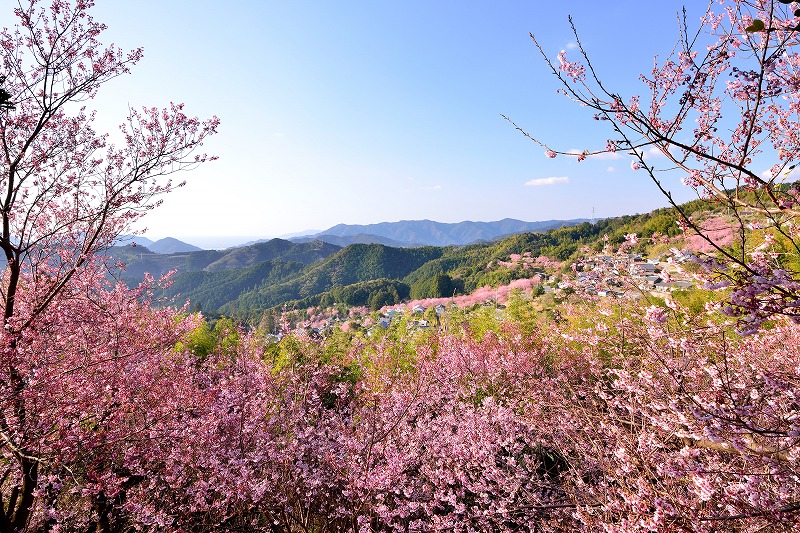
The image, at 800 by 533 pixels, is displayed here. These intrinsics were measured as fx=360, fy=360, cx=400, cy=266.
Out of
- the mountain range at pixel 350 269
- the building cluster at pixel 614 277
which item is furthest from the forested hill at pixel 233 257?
the building cluster at pixel 614 277

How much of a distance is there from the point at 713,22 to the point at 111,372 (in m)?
6.46

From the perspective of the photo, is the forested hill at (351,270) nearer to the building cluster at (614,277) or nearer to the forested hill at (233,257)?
the forested hill at (233,257)

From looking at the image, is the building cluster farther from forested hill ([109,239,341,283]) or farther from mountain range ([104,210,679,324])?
forested hill ([109,239,341,283])

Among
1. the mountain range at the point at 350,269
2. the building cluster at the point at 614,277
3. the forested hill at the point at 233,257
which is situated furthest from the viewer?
the forested hill at the point at 233,257

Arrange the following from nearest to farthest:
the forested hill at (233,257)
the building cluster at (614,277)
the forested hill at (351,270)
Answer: the building cluster at (614,277) < the forested hill at (351,270) < the forested hill at (233,257)

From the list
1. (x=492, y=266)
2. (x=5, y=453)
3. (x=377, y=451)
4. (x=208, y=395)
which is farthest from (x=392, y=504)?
(x=492, y=266)

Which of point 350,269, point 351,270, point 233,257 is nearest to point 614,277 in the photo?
point 351,270

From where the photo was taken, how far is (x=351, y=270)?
98.7m

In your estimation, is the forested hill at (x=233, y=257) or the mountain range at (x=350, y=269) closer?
the mountain range at (x=350, y=269)

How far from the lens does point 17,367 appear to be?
3252 mm

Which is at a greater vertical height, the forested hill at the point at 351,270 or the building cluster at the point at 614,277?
the building cluster at the point at 614,277

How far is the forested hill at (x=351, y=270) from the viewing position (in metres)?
45.5

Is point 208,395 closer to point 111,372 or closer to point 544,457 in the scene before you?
point 111,372

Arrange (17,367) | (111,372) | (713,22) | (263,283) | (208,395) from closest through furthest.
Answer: (713,22)
(17,367)
(111,372)
(208,395)
(263,283)
